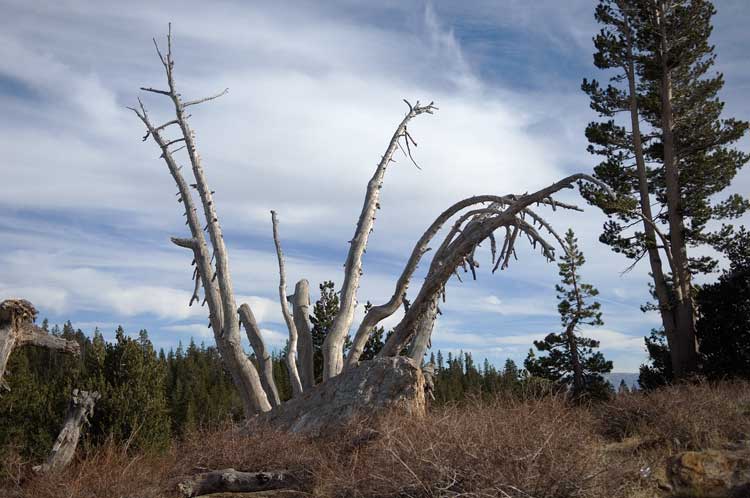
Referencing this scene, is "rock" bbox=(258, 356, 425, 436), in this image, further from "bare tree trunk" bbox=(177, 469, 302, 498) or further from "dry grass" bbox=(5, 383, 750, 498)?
"bare tree trunk" bbox=(177, 469, 302, 498)

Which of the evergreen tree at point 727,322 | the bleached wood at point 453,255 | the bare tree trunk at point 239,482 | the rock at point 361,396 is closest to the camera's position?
the bare tree trunk at point 239,482

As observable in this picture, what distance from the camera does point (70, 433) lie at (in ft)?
28.0

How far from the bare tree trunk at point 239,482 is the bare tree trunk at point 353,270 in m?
4.02

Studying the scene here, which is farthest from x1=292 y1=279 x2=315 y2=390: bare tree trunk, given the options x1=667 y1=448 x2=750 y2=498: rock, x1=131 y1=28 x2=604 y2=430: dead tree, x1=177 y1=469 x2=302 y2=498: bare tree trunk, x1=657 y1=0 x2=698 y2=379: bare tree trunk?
x1=657 y1=0 x2=698 y2=379: bare tree trunk

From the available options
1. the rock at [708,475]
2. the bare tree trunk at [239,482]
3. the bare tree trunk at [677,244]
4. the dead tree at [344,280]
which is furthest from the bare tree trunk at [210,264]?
the bare tree trunk at [677,244]

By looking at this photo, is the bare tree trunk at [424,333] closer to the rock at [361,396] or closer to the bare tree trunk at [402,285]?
the bare tree trunk at [402,285]

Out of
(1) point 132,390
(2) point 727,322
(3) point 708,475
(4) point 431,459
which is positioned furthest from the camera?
(1) point 132,390

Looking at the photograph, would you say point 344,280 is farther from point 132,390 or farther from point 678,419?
point 132,390

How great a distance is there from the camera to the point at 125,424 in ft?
90.7

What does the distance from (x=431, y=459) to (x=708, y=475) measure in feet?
9.67

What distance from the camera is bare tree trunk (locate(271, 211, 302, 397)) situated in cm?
1127

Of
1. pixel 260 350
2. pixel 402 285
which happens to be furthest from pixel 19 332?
pixel 402 285

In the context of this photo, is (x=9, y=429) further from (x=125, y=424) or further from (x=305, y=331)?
(x=305, y=331)

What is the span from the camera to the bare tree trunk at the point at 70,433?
7922 mm
